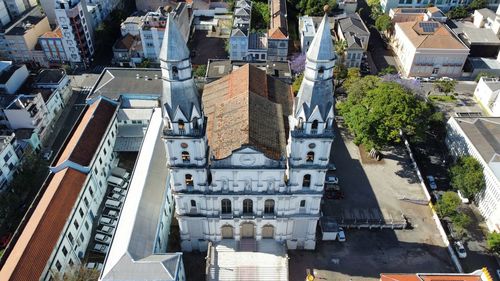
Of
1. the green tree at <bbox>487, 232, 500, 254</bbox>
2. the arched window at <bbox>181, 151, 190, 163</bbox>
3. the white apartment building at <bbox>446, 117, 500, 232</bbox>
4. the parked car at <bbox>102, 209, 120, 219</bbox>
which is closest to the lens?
the arched window at <bbox>181, 151, 190, 163</bbox>

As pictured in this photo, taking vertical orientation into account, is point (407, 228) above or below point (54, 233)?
below

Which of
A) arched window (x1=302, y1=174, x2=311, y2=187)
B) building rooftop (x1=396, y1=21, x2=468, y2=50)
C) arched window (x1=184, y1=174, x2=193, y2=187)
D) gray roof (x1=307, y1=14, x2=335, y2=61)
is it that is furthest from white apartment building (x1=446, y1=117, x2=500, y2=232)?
arched window (x1=184, y1=174, x2=193, y2=187)

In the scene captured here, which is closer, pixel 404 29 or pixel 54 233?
pixel 54 233

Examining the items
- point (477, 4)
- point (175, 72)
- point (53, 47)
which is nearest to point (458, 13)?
point (477, 4)

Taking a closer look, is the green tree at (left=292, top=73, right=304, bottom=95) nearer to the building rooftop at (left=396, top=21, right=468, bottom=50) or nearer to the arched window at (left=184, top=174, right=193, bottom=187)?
the building rooftop at (left=396, top=21, right=468, bottom=50)

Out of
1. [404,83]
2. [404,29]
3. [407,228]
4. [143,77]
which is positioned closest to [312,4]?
[404,29]

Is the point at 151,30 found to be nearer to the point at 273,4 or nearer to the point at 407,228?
the point at 273,4

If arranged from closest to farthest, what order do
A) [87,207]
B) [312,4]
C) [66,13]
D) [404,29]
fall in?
[87,207], [66,13], [404,29], [312,4]
